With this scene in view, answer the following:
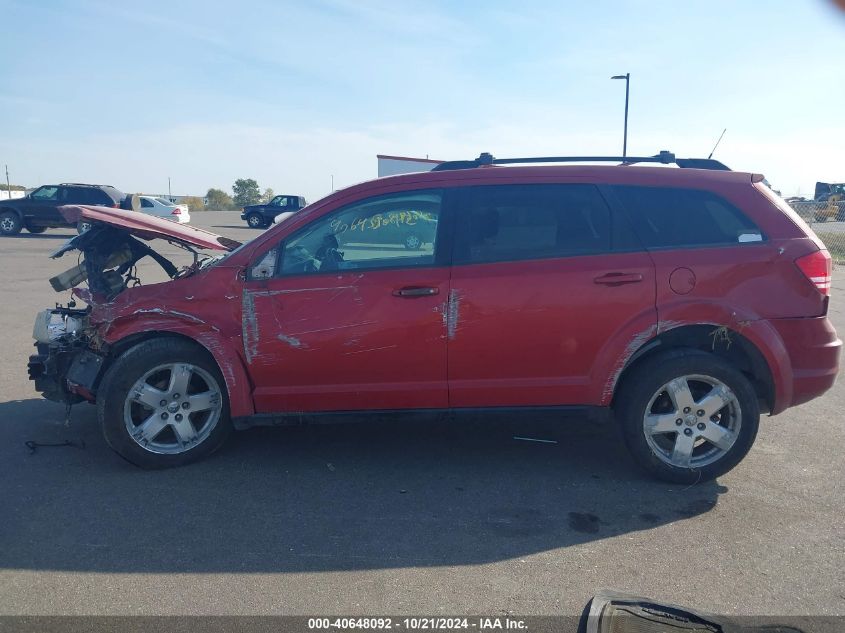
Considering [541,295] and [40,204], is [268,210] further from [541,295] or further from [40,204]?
[541,295]

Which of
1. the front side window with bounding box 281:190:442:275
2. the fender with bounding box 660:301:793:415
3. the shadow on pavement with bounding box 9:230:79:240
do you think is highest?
the front side window with bounding box 281:190:442:275

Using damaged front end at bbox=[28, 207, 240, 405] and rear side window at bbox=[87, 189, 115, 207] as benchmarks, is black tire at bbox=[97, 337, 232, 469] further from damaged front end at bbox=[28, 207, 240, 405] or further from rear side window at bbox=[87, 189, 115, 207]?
rear side window at bbox=[87, 189, 115, 207]

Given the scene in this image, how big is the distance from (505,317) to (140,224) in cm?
271

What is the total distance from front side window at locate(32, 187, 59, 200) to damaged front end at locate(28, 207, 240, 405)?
73.7 feet

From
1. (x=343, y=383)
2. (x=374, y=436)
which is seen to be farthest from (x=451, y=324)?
(x=374, y=436)

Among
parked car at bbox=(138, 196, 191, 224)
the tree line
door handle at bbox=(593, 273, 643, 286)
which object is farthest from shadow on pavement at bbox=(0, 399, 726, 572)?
the tree line

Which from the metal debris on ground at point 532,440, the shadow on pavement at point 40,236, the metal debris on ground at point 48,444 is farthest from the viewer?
the shadow on pavement at point 40,236

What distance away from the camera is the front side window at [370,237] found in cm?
463

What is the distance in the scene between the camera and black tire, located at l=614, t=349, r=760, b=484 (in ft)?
14.8

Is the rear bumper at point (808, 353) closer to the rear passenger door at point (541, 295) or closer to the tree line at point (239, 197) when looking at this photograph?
the rear passenger door at point (541, 295)

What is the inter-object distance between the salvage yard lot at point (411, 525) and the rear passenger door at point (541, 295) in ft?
2.11

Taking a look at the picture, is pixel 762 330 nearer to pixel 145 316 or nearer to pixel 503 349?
pixel 503 349

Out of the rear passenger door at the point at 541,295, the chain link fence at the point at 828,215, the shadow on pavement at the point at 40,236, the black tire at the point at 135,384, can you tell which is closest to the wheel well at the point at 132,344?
the black tire at the point at 135,384

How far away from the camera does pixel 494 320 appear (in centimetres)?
449
